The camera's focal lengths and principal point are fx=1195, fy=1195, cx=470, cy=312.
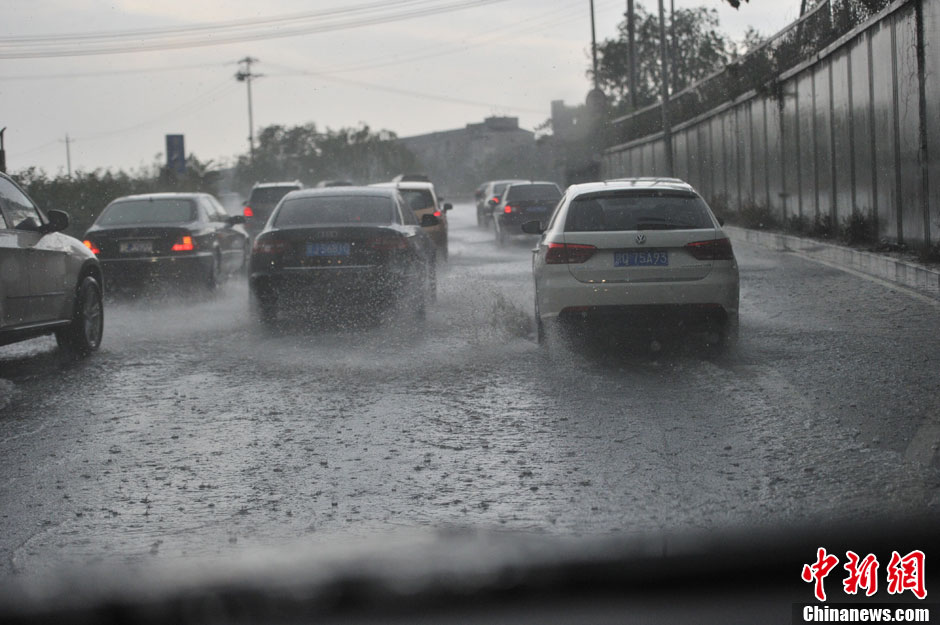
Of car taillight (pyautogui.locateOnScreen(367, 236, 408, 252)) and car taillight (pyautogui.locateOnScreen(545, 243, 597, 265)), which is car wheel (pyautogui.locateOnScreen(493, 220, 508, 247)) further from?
car taillight (pyautogui.locateOnScreen(545, 243, 597, 265))

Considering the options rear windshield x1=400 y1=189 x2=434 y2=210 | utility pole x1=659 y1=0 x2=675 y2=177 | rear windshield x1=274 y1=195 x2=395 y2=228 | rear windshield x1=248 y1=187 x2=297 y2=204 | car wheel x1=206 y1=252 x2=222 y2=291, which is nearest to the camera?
rear windshield x1=274 y1=195 x2=395 y2=228

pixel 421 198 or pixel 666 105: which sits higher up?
pixel 666 105

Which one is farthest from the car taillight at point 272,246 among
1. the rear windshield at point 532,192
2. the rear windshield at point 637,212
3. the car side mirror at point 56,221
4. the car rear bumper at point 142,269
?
the rear windshield at point 532,192

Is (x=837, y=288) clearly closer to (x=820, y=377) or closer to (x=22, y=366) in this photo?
(x=820, y=377)

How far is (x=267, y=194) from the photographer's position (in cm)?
2883

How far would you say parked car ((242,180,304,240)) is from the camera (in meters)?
27.6

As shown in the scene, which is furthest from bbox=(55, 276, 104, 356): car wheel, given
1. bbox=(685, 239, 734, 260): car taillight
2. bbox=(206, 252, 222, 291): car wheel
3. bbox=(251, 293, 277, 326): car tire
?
bbox=(206, 252, 222, 291): car wheel

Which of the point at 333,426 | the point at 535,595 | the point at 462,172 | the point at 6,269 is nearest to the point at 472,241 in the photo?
the point at 6,269

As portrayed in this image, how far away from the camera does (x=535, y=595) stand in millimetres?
3266

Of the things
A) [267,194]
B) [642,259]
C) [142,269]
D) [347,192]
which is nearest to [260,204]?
[267,194]

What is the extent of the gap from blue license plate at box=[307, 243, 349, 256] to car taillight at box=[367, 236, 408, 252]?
26 cm

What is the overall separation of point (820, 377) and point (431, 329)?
4.45 metres

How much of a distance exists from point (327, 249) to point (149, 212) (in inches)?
236

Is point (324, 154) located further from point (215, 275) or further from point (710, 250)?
point (710, 250)
